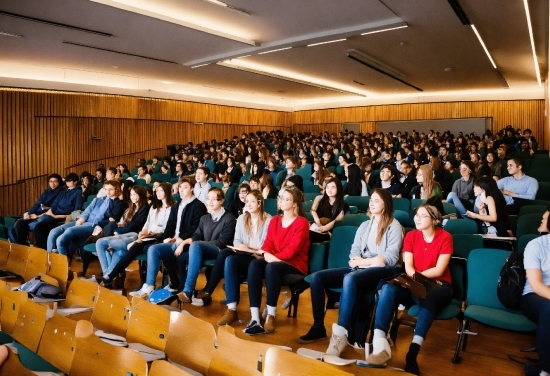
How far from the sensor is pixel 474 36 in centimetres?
966

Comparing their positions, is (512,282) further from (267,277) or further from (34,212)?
(34,212)

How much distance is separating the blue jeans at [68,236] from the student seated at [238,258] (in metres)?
2.21

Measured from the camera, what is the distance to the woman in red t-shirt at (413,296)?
332 cm

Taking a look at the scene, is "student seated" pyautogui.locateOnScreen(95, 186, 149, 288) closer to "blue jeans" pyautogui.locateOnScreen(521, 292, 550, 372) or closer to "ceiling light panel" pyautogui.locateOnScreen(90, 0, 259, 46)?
"ceiling light panel" pyautogui.locateOnScreen(90, 0, 259, 46)

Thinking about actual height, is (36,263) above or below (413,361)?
above

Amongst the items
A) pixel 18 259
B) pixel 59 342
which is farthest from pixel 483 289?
pixel 18 259

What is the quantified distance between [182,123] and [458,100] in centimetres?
1081

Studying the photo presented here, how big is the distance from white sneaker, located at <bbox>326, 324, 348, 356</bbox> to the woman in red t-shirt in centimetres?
25

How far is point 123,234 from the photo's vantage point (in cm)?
599

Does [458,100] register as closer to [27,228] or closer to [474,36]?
[474,36]

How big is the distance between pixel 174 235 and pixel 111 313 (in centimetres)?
251

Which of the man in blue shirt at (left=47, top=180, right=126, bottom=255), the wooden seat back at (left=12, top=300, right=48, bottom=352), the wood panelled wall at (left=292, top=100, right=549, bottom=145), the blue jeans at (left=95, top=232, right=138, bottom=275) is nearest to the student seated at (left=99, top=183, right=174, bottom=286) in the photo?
the blue jeans at (left=95, top=232, right=138, bottom=275)

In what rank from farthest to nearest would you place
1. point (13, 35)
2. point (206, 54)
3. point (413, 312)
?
point (206, 54), point (13, 35), point (413, 312)

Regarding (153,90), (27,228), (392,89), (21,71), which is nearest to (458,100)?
(392,89)
